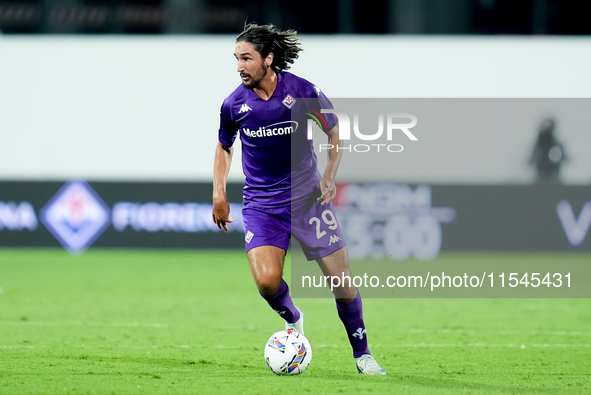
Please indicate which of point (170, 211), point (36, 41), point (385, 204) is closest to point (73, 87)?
point (36, 41)

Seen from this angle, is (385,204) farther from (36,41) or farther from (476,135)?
(36,41)

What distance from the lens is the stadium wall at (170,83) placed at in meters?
16.5

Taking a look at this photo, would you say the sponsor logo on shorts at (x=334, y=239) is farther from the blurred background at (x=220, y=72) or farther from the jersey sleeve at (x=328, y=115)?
the blurred background at (x=220, y=72)

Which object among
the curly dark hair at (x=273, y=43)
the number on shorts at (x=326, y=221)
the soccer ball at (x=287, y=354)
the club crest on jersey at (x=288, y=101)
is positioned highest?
the curly dark hair at (x=273, y=43)

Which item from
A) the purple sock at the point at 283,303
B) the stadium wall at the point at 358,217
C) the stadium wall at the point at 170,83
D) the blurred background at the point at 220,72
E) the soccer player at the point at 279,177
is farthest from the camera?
the stadium wall at the point at 170,83

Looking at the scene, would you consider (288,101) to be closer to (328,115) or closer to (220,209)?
(328,115)

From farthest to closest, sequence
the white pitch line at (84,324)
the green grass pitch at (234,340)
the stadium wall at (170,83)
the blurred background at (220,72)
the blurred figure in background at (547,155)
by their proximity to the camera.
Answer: the stadium wall at (170,83) → the blurred background at (220,72) → the blurred figure in background at (547,155) → the white pitch line at (84,324) → the green grass pitch at (234,340)

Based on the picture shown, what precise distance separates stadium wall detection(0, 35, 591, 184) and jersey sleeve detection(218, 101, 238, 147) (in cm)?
1117

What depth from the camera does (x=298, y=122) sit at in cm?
521

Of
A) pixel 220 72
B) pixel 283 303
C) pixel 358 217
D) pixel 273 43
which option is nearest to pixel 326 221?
pixel 283 303

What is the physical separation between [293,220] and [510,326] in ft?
11.3

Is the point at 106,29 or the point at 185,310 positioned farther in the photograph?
the point at 106,29

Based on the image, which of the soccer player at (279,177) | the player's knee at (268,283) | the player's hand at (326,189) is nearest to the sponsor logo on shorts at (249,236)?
the soccer player at (279,177)

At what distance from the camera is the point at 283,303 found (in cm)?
533
